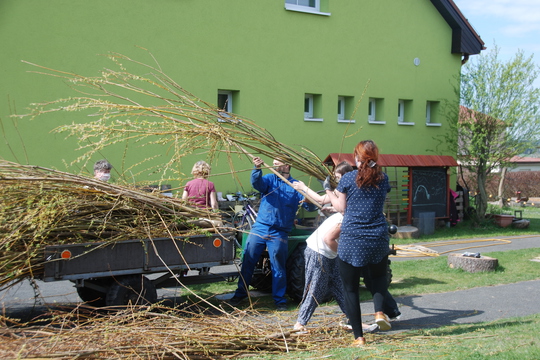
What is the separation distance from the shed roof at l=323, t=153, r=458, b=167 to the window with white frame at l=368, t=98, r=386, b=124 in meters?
1.53

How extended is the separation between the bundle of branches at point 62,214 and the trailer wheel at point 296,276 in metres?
1.62

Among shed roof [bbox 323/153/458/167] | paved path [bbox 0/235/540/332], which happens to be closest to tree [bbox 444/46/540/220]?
shed roof [bbox 323/153/458/167]

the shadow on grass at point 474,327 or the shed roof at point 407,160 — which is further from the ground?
the shed roof at point 407,160

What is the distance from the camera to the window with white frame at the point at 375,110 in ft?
56.2

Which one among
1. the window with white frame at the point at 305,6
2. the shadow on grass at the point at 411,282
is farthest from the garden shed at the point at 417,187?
the shadow on grass at the point at 411,282

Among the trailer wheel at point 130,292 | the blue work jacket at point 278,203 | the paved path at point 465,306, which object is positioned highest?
the blue work jacket at point 278,203

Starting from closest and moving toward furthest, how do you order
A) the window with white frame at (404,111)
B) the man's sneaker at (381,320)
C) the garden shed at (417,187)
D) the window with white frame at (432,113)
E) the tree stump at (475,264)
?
1. the man's sneaker at (381,320)
2. the tree stump at (475,264)
3. the garden shed at (417,187)
4. the window with white frame at (404,111)
5. the window with white frame at (432,113)

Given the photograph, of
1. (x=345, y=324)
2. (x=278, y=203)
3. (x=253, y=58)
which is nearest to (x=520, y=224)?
(x=253, y=58)

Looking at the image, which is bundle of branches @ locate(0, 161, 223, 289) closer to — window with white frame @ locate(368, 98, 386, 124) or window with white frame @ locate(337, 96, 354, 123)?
window with white frame @ locate(337, 96, 354, 123)

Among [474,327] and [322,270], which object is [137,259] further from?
[474,327]

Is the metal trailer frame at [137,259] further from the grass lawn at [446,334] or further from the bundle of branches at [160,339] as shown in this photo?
the grass lawn at [446,334]

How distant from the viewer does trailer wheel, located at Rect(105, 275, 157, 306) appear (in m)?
5.61

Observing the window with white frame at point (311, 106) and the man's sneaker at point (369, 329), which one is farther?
the window with white frame at point (311, 106)

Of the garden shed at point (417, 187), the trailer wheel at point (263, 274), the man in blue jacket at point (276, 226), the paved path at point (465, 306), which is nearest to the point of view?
the paved path at point (465, 306)
